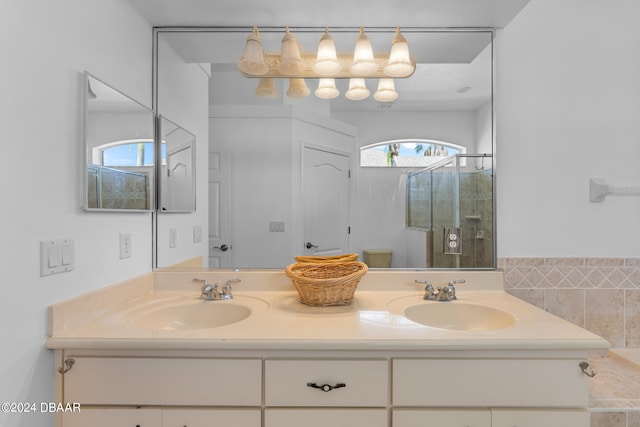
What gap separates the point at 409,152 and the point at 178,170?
1140 mm

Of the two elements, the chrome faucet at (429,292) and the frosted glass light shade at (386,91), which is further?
the frosted glass light shade at (386,91)

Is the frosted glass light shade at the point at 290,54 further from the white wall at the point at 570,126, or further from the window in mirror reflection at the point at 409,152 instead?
the white wall at the point at 570,126

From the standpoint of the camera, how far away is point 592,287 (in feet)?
5.68

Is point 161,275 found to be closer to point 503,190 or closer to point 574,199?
point 503,190

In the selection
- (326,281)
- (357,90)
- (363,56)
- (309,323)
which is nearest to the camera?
(309,323)

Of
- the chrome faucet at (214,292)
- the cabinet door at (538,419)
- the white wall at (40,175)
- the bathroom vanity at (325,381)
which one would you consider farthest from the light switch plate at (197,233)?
the cabinet door at (538,419)

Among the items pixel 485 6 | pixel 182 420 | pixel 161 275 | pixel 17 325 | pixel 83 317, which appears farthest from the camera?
pixel 161 275

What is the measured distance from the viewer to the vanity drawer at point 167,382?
1.12 meters

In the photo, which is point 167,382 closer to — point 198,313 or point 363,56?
point 198,313

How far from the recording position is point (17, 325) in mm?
994

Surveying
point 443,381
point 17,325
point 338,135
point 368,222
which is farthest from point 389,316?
point 17,325

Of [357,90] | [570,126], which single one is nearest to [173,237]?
[357,90]

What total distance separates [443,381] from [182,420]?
0.82 metres

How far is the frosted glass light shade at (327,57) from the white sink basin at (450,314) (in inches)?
43.0
